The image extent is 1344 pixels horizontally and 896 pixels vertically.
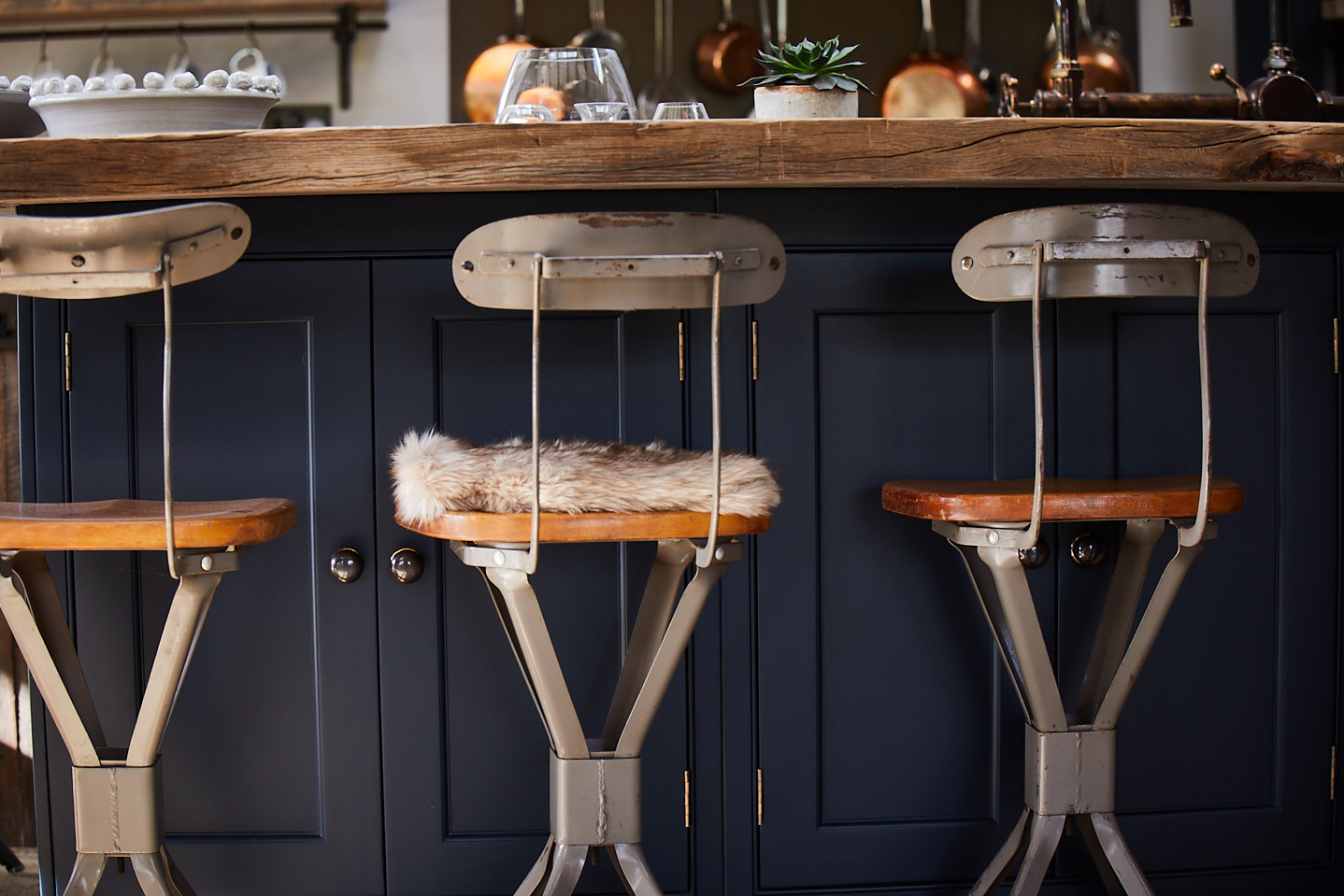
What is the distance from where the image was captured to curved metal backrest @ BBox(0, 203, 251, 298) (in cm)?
110

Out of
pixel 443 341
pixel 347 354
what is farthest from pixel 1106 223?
pixel 347 354

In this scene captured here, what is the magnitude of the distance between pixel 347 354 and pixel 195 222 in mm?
364

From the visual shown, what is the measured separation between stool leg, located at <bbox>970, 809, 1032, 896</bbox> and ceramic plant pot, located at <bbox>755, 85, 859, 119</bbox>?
0.92 m

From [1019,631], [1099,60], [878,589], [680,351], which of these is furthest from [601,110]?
[1099,60]

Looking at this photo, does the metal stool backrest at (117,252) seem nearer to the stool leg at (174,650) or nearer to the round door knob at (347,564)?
the stool leg at (174,650)

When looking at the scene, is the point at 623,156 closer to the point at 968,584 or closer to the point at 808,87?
the point at 808,87

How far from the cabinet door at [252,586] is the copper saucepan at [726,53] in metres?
2.04

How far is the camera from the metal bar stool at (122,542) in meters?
1.11

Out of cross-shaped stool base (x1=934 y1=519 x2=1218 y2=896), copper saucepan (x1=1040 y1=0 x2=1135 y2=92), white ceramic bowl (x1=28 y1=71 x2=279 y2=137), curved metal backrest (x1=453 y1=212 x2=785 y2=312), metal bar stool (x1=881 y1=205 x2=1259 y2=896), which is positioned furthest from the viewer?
copper saucepan (x1=1040 y1=0 x2=1135 y2=92)

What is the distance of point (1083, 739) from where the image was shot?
1.33m

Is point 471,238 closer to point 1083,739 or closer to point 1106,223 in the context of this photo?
point 1106,223

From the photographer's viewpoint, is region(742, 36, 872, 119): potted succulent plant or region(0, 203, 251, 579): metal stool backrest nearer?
region(0, 203, 251, 579): metal stool backrest

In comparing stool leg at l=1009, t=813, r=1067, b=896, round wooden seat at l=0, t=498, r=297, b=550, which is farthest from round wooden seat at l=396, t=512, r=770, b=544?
stool leg at l=1009, t=813, r=1067, b=896

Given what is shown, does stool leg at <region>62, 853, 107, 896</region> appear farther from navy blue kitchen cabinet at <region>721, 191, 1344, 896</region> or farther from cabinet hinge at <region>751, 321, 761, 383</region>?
Answer: cabinet hinge at <region>751, 321, 761, 383</region>
